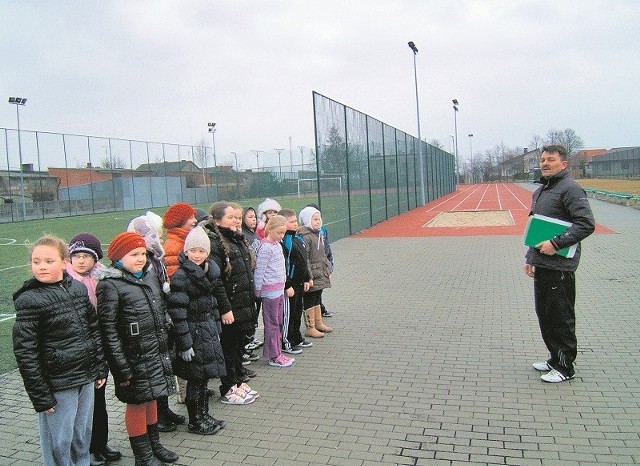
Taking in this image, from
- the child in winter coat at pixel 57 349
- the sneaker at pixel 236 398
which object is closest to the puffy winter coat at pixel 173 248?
the sneaker at pixel 236 398

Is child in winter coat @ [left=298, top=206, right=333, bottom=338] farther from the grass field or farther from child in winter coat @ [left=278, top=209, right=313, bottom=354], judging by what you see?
the grass field

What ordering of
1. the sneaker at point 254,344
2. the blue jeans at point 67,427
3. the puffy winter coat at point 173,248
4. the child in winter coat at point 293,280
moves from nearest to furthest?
the blue jeans at point 67,427 < the puffy winter coat at point 173,248 < the child in winter coat at point 293,280 < the sneaker at point 254,344

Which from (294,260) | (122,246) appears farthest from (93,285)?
(294,260)

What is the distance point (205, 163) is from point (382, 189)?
1219 inches

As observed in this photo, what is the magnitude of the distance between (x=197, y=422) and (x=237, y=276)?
1268 mm

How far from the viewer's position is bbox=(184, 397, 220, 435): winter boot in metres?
4.30

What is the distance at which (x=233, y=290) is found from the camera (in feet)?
16.4

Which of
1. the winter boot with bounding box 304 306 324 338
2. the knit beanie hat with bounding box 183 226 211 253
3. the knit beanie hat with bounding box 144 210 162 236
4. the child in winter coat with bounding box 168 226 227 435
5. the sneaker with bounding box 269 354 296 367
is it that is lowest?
the sneaker with bounding box 269 354 296 367

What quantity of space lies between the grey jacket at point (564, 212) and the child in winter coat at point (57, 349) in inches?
146

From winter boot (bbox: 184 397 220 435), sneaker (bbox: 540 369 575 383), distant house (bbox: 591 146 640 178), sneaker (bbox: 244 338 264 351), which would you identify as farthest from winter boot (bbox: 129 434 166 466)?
distant house (bbox: 591 146 640 178)

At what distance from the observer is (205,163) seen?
5188cm

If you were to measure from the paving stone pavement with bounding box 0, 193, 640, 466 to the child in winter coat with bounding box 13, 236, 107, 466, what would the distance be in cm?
68

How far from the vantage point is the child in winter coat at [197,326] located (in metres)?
4.13

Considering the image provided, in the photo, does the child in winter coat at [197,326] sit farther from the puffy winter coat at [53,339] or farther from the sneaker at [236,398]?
the puffy winter coat at [53,339]
